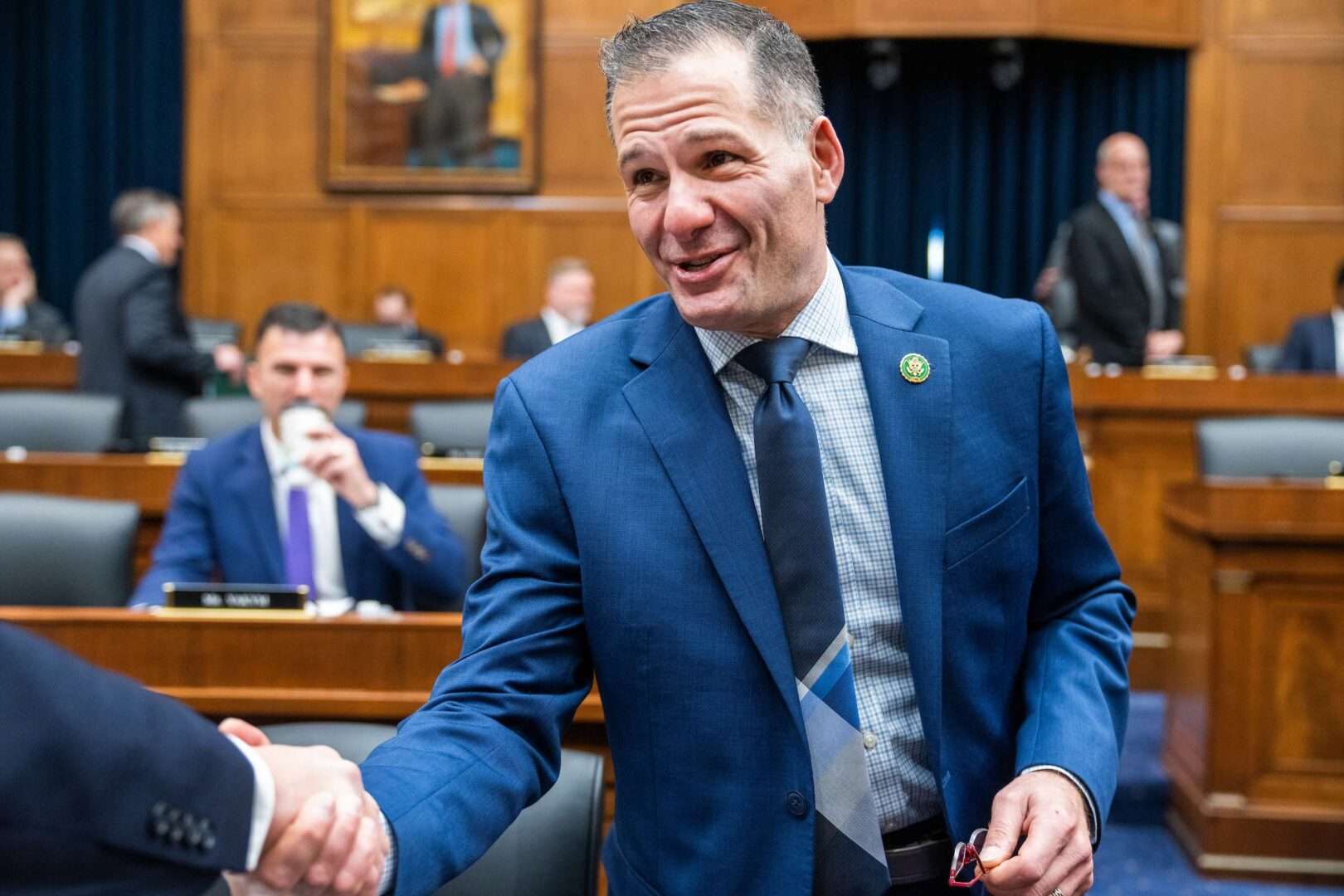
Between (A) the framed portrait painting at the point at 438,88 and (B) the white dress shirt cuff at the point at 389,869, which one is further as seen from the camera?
(A) the framed portrait painting at the point at 438,88

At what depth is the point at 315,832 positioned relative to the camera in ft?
4.21

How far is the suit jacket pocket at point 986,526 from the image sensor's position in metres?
1.54

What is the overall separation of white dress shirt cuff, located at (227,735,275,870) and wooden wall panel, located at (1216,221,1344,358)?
964cm

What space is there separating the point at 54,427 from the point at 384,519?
2.38 meters

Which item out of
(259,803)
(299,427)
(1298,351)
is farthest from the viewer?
(1298,351)

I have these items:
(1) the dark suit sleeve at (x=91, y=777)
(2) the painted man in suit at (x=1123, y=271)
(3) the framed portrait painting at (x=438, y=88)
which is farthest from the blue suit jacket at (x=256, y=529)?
(3) the framed portrait painting at (x=438, y=88)

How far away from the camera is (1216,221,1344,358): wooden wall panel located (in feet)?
32.6

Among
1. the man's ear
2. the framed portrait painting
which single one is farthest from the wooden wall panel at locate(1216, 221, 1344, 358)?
the man's ear

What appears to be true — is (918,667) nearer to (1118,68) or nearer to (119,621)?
(119,621)

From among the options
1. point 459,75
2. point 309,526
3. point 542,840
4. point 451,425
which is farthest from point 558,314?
point 542,840

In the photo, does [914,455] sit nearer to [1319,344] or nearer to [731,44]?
[731,44]

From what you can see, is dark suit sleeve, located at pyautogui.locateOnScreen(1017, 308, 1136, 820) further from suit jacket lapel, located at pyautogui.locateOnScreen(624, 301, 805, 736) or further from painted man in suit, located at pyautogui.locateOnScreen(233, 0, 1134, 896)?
suit jacket lapel, located at pyautogui.locateOnScreen(624, 301, 805, 736)

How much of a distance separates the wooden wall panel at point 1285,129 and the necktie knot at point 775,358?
9.28 m

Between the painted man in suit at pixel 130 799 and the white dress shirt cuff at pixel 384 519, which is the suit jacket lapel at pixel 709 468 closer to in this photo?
the painted man in suit at pixel 130 799
